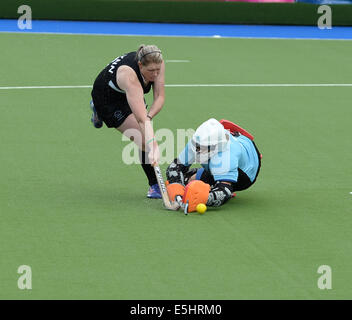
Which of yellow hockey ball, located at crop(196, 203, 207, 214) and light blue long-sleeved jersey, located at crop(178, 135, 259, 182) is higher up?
light blue long-sleeved jersey, located at crop(178, 135, 259, 182)

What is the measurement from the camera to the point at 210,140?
851 centimetres

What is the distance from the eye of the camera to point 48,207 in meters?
8.81

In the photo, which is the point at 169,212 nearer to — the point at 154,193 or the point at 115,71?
the point at 154,193

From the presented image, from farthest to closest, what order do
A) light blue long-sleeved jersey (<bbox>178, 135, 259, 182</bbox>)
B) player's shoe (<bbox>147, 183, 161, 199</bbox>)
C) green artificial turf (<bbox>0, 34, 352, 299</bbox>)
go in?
player's shoe (<bbox>147, 183, 161, 199</bbox>), light blue long-sleeved jersey (<bbox>178, 135, 259, 182</bbox>), green artificial turf (<bbox>0, 34, 352, 299</bbox>)

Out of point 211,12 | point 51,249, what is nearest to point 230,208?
point 51,249

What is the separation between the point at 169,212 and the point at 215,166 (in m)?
0.61

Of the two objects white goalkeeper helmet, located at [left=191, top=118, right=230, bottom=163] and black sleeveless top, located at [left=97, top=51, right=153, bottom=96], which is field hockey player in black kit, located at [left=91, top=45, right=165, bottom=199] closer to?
black sleeveless top, located at [left=97, top=51, right=153, bottom=96]

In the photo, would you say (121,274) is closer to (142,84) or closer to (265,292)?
(265,292)

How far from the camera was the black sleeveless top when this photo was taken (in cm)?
869

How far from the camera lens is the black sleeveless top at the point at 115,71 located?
342 inches

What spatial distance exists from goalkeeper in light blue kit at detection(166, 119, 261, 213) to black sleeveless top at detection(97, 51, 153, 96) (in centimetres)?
73

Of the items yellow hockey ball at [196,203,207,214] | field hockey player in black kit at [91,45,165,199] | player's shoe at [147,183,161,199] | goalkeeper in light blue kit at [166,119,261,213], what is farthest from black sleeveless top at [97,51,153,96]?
yellow hockey ball at [196,203,207,214]

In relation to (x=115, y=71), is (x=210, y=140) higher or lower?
lower

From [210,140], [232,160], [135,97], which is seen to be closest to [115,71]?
[135,97]
